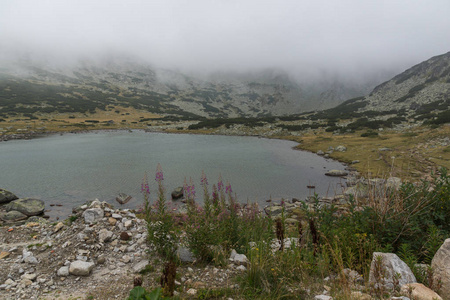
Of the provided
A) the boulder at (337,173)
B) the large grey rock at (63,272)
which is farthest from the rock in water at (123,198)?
the boulder at (337,173)

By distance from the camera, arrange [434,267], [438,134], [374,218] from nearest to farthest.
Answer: [434,267] < [374,218] < [438,134]

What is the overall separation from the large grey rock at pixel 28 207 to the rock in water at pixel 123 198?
565 centimetres

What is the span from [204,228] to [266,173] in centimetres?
2595

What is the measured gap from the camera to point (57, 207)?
62.8 ft

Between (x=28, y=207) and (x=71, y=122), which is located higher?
(x=71, y=122)

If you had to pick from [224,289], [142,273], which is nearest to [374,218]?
[224,289]

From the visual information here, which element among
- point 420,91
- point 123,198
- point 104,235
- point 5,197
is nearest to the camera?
point 104,235

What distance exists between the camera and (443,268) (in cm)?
436

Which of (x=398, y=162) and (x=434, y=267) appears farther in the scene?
(x=398, y=162)

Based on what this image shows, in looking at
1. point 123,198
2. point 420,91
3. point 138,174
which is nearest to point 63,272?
point 123,198

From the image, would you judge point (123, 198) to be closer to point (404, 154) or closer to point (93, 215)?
point (93, 215)

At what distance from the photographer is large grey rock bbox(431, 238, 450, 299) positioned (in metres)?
4.20

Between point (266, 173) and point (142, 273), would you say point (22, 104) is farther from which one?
point (142, 273)

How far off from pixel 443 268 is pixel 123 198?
71.3 feet
